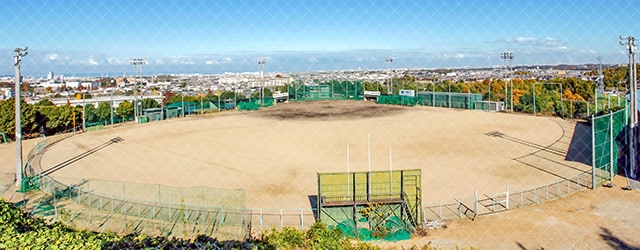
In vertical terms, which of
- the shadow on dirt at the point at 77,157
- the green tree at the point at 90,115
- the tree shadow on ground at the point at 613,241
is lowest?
the tree shadow on ground at the point at 613,241

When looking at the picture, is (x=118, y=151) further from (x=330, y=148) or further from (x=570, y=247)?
(x=570, y=247)

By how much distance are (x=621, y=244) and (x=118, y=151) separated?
17.0m

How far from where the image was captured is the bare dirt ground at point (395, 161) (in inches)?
374

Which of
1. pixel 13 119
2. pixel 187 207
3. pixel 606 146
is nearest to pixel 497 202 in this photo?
pixel 606 146

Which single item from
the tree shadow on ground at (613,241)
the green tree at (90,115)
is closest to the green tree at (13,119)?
the green tree at (90,115)

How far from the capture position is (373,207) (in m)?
9.38

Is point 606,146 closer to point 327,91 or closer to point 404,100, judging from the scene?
point 404,100

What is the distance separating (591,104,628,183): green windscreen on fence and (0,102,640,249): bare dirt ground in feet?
3.03

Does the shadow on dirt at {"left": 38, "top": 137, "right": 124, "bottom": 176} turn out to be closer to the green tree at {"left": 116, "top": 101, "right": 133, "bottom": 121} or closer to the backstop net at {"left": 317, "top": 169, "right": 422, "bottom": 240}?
the green tree at {"left": 116, "top": 101, "right": 133, "bottom": 121}

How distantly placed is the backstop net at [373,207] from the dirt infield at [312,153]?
200cm

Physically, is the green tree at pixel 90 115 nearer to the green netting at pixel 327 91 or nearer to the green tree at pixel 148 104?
the green tree at pixel 148 104

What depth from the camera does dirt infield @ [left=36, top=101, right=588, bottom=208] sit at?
536 inches

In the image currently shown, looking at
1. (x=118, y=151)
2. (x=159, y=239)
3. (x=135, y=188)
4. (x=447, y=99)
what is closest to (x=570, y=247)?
(x=159, y=239)

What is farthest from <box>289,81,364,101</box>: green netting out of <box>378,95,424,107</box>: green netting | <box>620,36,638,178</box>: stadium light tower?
<box>620,36,638,178</box>: stadium light tower
